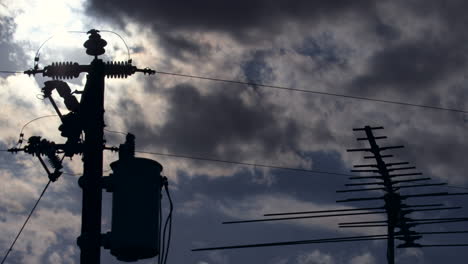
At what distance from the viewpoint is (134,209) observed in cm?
1046

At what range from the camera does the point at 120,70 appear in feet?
38.9

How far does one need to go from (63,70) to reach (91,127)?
5.05 ft

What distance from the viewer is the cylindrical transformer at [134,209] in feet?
33.8

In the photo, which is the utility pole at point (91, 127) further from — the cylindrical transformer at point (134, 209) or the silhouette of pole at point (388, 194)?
the silhouette of pole at point (388, 194)

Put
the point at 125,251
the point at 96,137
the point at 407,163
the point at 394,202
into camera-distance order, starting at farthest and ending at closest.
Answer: the point at 407,163
the point at 394,202
the point at 96,137
the point at 125,251

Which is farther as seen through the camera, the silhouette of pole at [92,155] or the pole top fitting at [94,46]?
the pole top fitting at [94,46]

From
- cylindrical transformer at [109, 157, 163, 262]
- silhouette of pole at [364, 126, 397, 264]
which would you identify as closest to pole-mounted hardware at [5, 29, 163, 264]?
cylindrical transformer at [109, 157, 163, 262]

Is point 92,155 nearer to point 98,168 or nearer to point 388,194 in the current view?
point 98,168

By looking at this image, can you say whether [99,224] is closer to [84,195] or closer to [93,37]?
[84,195]

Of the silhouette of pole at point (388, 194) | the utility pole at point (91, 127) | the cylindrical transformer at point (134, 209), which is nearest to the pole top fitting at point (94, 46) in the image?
the utility pole at point (91, 127)

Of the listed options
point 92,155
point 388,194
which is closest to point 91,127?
point 92,155

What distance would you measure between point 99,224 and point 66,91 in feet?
9.06

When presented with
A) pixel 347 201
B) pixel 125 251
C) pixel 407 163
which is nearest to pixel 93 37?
pixel 125 251

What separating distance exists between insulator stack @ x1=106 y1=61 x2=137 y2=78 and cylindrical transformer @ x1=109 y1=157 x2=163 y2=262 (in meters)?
1.86
